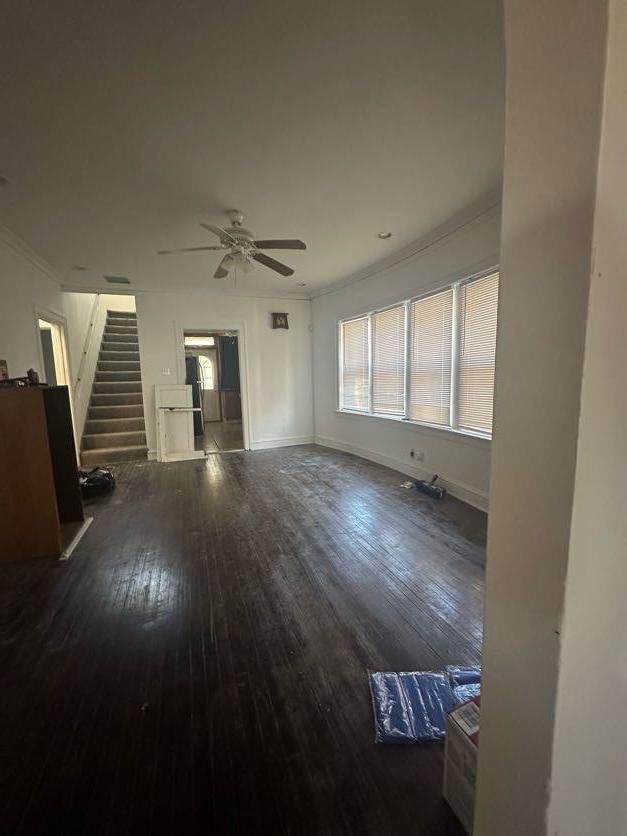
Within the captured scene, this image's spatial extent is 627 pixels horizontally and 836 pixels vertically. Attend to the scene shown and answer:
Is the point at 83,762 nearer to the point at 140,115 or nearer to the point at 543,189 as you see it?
the point at 543,189

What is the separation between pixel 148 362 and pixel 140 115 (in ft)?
13.3

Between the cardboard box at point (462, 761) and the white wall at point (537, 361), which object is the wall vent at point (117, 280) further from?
the cardboard box at point (462, 761)

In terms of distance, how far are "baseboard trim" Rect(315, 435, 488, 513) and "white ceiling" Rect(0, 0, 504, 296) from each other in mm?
2593

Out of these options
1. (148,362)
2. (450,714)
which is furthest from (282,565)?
(148,362)

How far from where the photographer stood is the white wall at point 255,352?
5543 millimetres

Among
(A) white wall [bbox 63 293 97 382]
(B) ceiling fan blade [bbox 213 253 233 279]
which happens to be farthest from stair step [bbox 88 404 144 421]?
(B) ceiling fan blade [bbox 213 253 233 279]

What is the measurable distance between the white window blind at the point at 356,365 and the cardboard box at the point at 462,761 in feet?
14.3

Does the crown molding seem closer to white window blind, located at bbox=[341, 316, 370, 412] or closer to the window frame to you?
the window frame

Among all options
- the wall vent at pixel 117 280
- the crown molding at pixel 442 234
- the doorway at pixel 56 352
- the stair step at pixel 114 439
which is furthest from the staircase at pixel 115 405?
the crown molding at pixel 442 234

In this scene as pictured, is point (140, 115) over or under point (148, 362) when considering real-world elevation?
over

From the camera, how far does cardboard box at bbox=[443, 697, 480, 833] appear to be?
3.24 feet

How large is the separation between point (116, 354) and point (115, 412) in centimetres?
150

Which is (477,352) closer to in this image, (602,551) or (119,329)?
(602,551)

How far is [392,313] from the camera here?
459 cm
